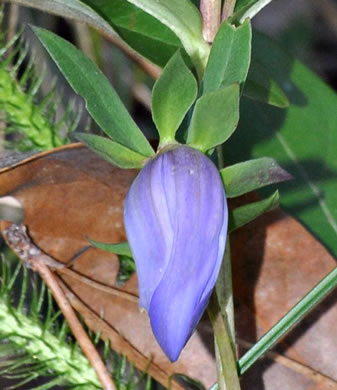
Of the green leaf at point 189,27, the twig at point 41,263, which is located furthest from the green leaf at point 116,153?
the twig at point 41,263

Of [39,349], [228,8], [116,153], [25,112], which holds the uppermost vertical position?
[228,8]

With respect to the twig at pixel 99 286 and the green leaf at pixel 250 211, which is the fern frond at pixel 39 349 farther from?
the green leaf at pixel 250 211

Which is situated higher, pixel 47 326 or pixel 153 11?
pixel 153 11

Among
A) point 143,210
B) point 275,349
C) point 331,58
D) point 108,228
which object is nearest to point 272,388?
point 275,349

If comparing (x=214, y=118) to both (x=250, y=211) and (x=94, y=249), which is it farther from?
(x=94, y=249)

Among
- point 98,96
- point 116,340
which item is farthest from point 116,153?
point 116,340

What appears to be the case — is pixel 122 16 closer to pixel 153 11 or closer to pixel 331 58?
pixel 153 11
